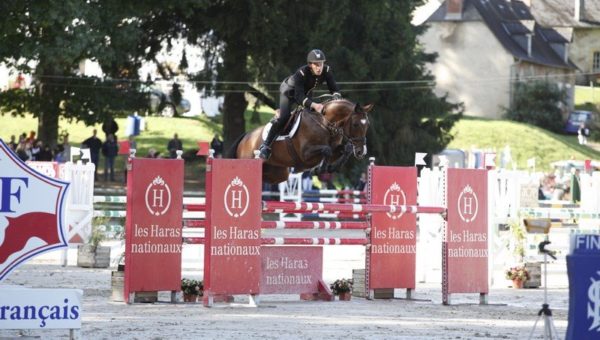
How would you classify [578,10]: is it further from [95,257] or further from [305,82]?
[305,82]

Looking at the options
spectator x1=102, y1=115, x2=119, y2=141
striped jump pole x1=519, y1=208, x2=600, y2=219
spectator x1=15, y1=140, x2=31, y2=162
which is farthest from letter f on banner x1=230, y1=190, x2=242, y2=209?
spectator x1=102, y1=115, x2=119, y2=141

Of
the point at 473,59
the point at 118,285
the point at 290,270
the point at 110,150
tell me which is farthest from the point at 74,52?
the point at 473,59

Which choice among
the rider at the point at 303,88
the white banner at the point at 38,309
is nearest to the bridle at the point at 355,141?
the rider at the point at 303,88

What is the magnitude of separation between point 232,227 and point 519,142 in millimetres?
52247

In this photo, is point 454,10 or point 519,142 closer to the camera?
point 519,142

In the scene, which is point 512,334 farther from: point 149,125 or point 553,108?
point 553,108

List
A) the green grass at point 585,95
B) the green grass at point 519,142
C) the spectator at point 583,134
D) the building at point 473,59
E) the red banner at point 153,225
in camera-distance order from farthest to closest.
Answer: the green grass at point 585,95 < the building at point 473,59 < the spectator at point 583,134 < the green grass at point 519,142 < the red banner at point 153,225

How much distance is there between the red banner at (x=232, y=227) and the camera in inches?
507

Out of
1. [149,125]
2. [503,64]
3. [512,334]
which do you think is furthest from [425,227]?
[503,64]

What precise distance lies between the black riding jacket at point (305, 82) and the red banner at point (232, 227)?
190 centimetres

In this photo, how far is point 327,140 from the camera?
14836 millimetres

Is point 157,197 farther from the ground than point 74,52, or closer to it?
closer to it

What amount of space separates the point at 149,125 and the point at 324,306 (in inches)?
1508

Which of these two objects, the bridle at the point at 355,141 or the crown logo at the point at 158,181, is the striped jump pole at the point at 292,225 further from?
the bridle at the point at 355,141
